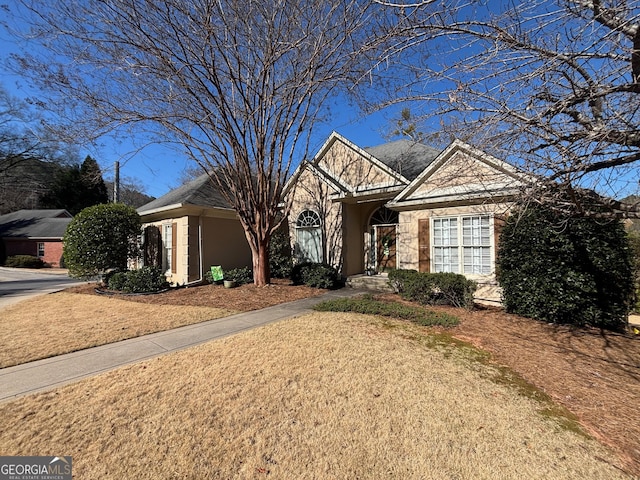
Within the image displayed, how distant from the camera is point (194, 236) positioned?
12.6 metres

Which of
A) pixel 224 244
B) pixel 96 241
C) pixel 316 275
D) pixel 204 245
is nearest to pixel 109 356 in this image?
pixel 316 275

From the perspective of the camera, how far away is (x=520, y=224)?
7410 millimetres

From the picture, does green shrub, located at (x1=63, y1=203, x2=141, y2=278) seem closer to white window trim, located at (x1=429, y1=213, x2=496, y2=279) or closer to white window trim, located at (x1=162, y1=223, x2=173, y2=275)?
white window trim, located at (x1=162, y1=223, x2=173, y2=275)

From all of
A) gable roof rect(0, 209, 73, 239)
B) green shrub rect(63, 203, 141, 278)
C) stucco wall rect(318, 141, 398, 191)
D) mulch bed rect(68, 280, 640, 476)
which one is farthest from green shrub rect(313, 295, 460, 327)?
gable roof rect(0, 209, 73, 239)

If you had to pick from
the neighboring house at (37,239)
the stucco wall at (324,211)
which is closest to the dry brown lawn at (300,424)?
the stucco wall at (324,211)

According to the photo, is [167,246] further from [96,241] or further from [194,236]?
[96,241]

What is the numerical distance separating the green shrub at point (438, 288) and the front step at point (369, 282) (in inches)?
61.7

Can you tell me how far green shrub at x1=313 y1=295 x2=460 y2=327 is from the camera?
22.6 ft

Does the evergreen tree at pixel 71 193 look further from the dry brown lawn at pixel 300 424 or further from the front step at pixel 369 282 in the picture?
the dry brown lawn at pixel 300 424

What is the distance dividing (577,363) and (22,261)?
121 feet

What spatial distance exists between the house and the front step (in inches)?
20.6

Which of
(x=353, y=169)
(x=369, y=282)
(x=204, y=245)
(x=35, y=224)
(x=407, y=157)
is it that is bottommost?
(x=369, y=282)

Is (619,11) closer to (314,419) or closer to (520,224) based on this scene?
(520,224)

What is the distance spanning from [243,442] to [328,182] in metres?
11.1
